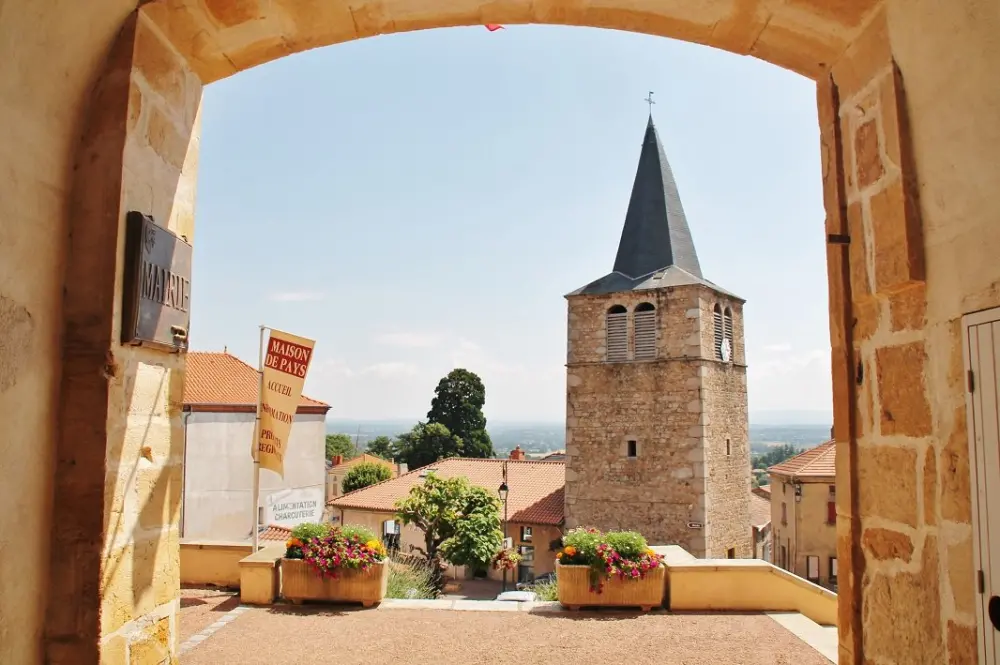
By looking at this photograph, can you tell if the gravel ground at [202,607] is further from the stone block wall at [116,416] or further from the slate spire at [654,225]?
the slate spire at [654,225]

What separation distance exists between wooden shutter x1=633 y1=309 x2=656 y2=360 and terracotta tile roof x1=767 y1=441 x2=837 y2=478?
17.7 feet

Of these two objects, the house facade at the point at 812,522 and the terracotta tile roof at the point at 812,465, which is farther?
the house facade at the point at 812,522

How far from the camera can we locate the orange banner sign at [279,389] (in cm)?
844

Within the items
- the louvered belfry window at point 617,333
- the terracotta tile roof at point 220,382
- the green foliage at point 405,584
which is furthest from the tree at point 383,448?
the green foliage at point 405,584

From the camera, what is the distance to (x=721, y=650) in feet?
19.2

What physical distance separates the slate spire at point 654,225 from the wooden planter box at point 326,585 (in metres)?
19.2

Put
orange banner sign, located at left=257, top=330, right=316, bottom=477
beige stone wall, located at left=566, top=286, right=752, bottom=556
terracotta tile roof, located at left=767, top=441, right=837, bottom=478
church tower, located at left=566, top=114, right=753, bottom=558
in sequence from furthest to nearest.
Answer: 1. church tower, located at left=566, top=114, right=753, bottom=558
2. beige stone wall, located at left=566, top=286, right=752, bottom=556
3. terracotta tile roof, located at left=767, top=441, right=837, bottom=478
4. orange banner sign, located at left=257, top=330, right=316, bottom=477

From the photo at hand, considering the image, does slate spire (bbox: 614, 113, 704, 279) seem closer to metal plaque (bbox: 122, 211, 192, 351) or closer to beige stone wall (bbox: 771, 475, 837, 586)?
beige stone wall (bbox: 771, 475, 837, 586)

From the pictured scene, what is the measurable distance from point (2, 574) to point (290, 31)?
1.96 metres

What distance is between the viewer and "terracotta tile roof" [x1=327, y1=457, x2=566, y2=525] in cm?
2697

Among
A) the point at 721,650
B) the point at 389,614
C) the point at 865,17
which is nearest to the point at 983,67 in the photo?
the point at 865,17

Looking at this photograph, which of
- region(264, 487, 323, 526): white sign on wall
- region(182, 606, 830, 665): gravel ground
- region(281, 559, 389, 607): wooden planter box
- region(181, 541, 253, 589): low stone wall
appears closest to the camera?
region(182, 606, 830, 665): gravel ground

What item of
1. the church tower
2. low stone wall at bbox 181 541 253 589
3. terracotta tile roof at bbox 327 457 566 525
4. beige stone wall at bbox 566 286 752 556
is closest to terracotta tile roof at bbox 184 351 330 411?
terracotta tile roof at bbox 327 457 566 525

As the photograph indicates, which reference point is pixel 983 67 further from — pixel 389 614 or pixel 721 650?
pixel 389 614
